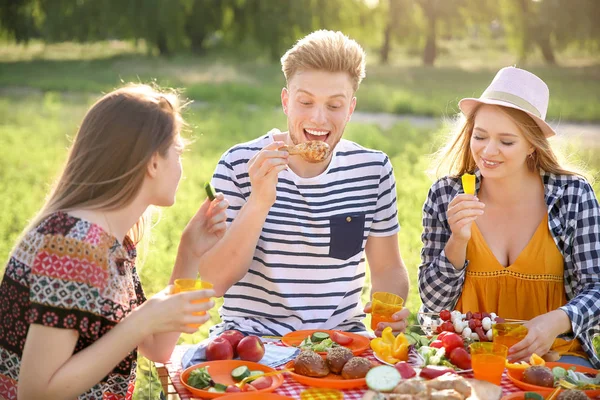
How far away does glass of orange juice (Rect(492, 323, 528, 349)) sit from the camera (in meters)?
3.05

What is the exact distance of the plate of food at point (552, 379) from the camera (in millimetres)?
2771

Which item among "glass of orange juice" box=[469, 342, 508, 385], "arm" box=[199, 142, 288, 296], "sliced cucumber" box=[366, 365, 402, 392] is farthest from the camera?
"arm" box=[199, 142, 288, 296]

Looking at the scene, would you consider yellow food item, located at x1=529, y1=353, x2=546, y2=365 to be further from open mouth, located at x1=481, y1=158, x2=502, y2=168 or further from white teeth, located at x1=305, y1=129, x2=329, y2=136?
white teeth, located at x1=305, y1=129, x2=329, y2=136

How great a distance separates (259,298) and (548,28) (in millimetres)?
29694

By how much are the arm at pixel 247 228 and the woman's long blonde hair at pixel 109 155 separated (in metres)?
0.63

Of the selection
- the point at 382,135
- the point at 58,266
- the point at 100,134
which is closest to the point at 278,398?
the point at 58,266

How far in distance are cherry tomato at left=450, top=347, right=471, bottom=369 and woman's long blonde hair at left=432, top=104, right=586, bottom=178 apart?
52.9 inches

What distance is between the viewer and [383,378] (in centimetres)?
270

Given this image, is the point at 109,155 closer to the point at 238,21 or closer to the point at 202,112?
the point at 202,112

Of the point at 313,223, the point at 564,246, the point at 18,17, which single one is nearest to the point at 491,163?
the point at 564,246

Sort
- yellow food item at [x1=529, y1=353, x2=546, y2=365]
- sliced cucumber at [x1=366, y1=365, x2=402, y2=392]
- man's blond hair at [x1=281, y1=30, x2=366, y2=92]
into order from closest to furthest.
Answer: sliced cucumber at [x1=366, y1=365, x2=402, y2=392] < yellow food item at [x1=529, y1=353, x2=546, y2=365] < man's blond hair at [x1=281, y1=30, x2=366, y2=92]

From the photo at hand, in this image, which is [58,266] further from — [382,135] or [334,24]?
[334,24]

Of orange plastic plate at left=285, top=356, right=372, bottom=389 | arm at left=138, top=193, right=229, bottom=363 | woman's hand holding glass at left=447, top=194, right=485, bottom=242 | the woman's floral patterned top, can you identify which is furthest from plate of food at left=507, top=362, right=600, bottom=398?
the woman's floral patterned top

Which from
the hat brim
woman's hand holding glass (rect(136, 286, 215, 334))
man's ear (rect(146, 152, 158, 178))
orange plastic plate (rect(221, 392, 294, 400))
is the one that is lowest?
orange plastic plate (rect(221, 392, 294, 400))
